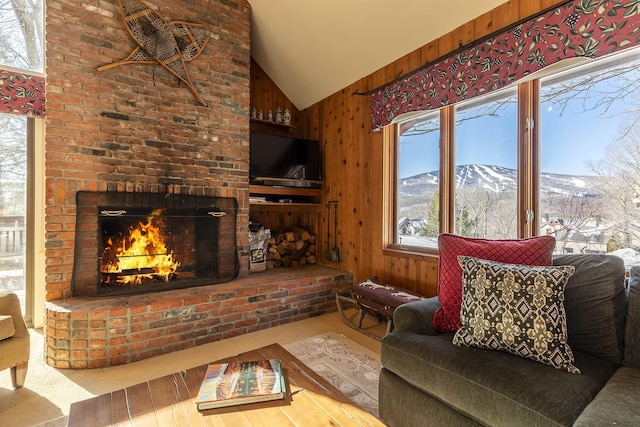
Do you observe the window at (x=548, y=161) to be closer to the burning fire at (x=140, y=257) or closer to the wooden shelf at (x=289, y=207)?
the wooden shelf at (x=289, y=207)

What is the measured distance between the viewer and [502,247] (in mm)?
1649

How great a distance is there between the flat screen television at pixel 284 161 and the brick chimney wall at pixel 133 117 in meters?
0.24

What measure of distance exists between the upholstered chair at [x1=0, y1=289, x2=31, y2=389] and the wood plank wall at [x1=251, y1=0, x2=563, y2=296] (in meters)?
2.69

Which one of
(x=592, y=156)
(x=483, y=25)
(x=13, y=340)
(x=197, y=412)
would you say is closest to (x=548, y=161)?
(x=592, y=156)

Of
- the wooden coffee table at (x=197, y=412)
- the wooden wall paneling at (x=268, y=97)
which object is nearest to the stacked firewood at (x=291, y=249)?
the wooden wall paneling at (x=268, y=97)

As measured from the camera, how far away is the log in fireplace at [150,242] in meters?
2.50

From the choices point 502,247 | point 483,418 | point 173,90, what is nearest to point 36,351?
point 173,90

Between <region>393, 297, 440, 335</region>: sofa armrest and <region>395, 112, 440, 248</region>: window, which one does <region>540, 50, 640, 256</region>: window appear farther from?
<region>393, 297, 440, 335</region>: sofa armrest

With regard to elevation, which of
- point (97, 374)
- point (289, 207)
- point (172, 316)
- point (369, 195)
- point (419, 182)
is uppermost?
point (419, 182)

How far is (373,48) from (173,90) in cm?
191

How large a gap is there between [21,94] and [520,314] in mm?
3728

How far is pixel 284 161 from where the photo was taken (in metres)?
3.69

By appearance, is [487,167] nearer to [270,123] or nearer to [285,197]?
[285,197]

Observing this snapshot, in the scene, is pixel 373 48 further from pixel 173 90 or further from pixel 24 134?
pixel 24 134
